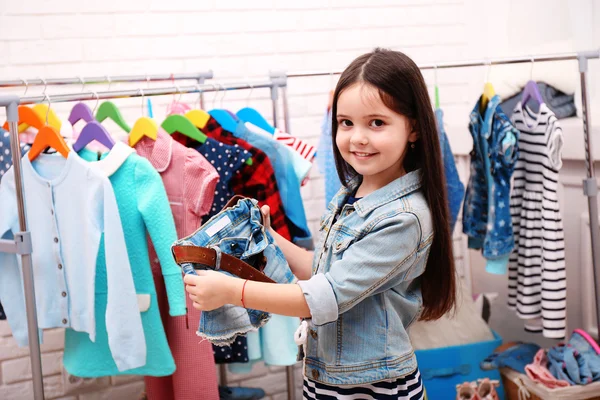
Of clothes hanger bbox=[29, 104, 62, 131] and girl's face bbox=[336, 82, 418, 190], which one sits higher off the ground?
clothes hanger bbox=[29, 104, 62, 131]

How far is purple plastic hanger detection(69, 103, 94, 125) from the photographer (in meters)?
2.14

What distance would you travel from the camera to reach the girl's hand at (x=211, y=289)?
54.0 inches

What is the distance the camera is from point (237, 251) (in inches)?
58.4

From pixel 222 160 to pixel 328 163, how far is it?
1.32ft

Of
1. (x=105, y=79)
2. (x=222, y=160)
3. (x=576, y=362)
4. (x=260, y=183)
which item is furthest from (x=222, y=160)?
(x=576, y=362)

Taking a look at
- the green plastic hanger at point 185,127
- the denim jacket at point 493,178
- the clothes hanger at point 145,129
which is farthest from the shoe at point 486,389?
the clothes hanger at point 145,129

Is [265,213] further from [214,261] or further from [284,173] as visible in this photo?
[284,173]

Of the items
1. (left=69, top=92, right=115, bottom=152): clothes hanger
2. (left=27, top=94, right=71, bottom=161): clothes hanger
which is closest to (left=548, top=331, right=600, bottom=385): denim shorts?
(left=69, top=92, right=115, bottom=152): clothes hanger

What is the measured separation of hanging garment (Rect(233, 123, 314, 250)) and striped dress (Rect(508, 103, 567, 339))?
832mm

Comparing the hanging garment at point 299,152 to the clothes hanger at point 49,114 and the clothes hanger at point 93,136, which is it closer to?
the clothes hanger at point 93,136

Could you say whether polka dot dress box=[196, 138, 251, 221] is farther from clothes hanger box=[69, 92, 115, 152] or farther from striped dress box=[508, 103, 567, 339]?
striped dress box=[508, 103, 567, 339]

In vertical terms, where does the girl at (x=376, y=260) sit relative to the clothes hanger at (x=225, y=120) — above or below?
below

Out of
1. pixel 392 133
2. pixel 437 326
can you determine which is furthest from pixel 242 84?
pixel 437 326

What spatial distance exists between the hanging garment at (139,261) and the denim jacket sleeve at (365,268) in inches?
30.9
